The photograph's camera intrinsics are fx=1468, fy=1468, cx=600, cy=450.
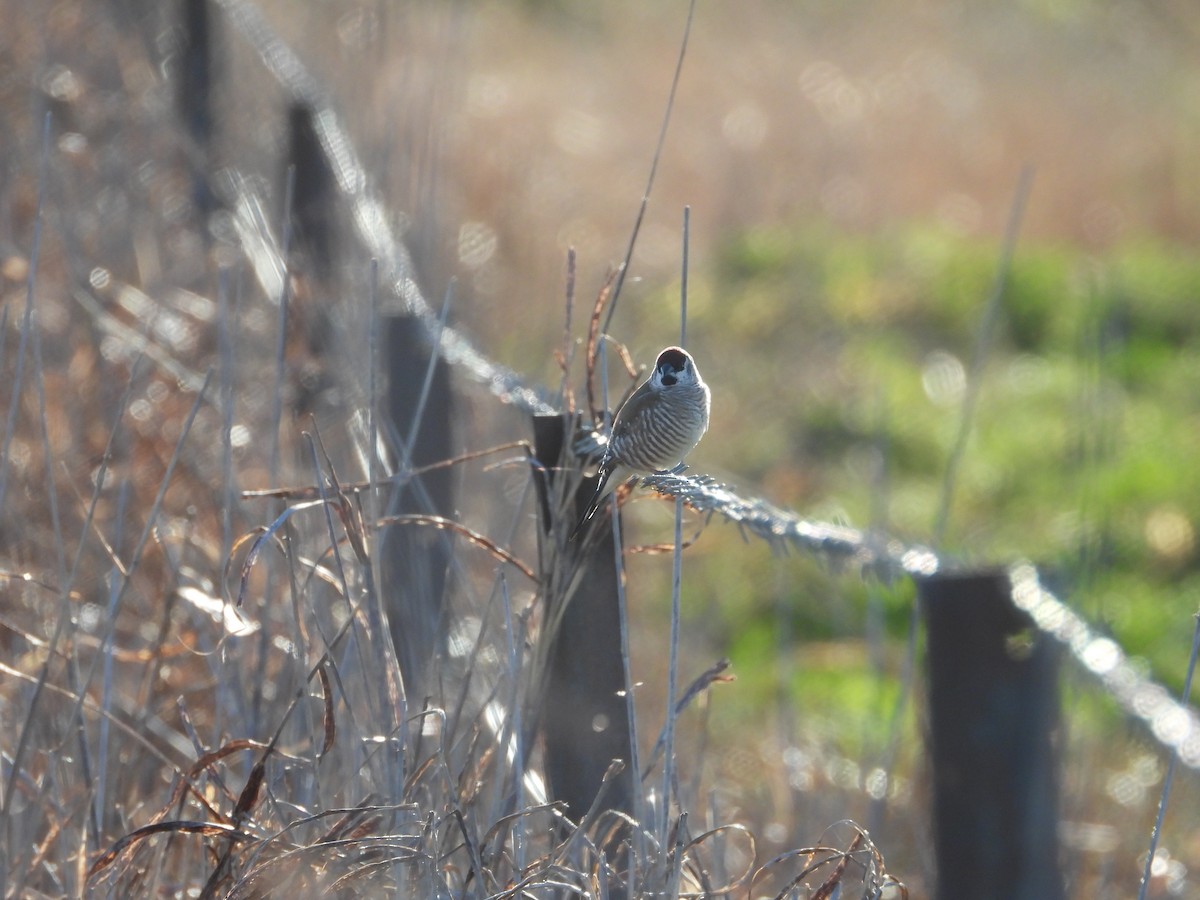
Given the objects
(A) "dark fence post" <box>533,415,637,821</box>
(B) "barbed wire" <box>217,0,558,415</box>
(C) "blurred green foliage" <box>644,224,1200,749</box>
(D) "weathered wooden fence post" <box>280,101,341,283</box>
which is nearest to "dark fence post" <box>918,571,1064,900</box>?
(A) "dark fence post" <box>533,415,637,821</box>

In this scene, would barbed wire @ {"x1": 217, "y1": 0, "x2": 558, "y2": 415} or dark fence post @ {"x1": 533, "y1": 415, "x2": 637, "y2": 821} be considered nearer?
dark fence post @ {"x1": 533, "y1": 415, "x2": 637, "y2": 821}

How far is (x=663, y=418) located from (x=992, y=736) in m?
1.22

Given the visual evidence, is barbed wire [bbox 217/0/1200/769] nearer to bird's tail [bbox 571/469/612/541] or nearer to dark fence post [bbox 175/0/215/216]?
bird's tail [bbox 571/469/612/541]

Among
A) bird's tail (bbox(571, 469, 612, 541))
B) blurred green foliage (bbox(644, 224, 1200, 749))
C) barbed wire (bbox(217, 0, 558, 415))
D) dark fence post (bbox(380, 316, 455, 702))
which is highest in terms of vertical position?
barbed wire (bbox(217, 0, 558, 415))

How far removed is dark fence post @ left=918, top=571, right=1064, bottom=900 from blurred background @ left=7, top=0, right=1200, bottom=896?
11cm

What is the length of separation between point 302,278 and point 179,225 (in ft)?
5.94

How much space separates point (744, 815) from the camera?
3.40 meters

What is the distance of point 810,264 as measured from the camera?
333 inches

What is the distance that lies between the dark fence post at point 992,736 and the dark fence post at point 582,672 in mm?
437

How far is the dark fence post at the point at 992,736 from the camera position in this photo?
1448mm

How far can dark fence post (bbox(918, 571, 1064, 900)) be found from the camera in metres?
1.45

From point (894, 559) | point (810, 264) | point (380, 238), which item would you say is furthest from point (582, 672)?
point (810, 264)

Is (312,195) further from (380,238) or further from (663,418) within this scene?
(663,418)

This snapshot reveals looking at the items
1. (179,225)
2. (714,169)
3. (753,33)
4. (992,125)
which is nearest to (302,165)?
(179,225)
